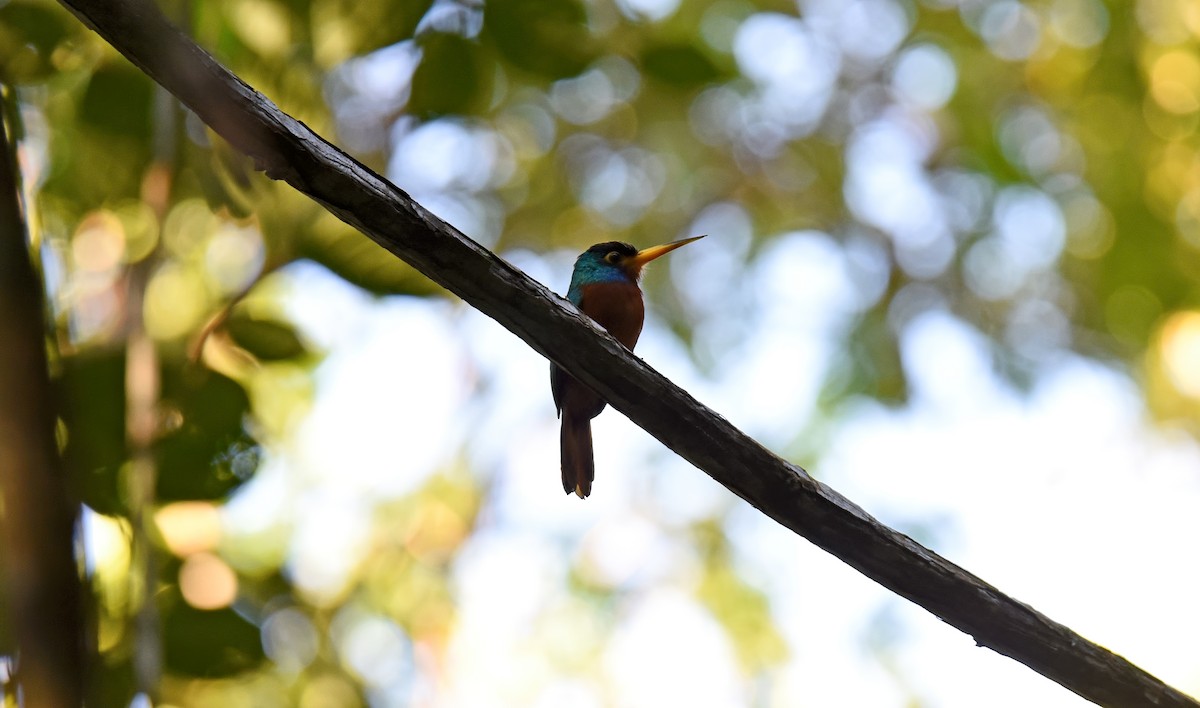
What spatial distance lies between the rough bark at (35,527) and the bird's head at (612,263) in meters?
2.80

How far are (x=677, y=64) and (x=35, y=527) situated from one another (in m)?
1.60

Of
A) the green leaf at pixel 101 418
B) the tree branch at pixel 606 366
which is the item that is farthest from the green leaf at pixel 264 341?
the tree branch at pixel 606 366

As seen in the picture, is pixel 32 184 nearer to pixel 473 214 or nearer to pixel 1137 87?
pixel 473 214

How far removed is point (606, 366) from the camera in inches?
63.9

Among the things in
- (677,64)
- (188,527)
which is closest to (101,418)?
(188,527)

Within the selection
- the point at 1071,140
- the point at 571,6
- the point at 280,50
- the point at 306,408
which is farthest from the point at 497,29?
the point at 1071,140

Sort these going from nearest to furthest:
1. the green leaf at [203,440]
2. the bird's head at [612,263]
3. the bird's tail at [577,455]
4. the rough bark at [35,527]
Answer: the rough bark at [35,527] < the green leaf at [203,440] < the bird's tail at [577,455] < the bird's head at [612,263]

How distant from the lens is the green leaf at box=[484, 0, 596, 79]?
1.92 metres

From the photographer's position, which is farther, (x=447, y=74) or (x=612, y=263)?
(x=612, y=263)

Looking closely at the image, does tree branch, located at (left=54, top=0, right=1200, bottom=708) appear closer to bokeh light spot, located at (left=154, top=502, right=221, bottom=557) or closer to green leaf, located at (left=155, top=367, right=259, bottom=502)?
green leaf, located at (left=155, top=367, right=259, bottom=502)

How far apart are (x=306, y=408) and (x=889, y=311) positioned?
3.67m

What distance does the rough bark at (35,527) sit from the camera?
86 cm

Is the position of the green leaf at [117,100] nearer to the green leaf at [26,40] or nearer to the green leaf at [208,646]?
the green leaf at [26,40]

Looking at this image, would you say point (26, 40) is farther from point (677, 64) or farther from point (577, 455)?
point (577, 455)
